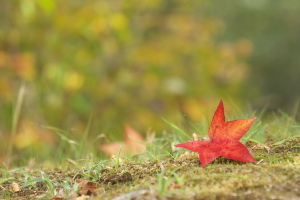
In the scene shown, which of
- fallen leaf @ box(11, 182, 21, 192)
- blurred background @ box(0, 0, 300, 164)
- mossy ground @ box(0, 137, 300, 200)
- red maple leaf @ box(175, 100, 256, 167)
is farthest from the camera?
blurred background @ box(0, 0, 300, 164)

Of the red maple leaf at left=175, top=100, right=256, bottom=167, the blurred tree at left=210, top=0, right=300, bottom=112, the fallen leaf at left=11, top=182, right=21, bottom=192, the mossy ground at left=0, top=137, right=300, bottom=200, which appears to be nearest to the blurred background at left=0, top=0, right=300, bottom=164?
the fallen leaf at left=11, top=182, right=21, bottom=192

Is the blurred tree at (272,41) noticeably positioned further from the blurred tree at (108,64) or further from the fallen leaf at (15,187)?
the fallen leaf at (15,187)

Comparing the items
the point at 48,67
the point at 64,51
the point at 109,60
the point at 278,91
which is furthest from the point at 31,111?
the point at 278,91

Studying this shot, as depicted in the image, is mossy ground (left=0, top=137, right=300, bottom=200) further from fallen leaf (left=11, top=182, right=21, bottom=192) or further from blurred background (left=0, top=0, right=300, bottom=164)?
blurred background (left=0, top=0, right=300, bottom=164)

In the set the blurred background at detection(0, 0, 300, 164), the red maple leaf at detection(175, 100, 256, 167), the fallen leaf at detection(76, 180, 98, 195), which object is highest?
the blurred background at detection(0, 0, 300, 164)

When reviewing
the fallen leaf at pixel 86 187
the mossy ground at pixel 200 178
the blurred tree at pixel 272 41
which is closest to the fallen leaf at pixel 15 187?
the mossy ground at pixel 200 178

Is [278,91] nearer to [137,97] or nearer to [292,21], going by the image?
[292,21]
